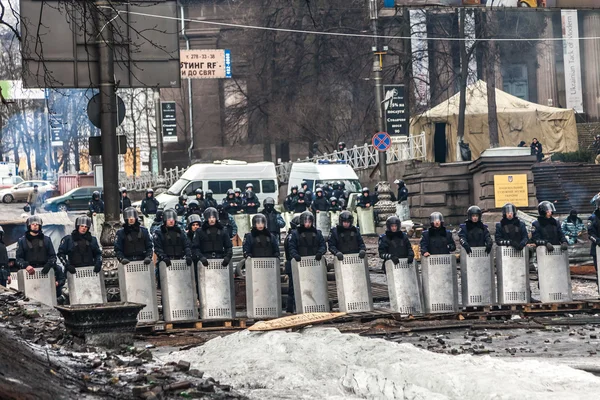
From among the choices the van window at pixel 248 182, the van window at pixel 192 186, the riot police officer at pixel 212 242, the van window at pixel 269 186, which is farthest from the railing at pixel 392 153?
the riot police officer at pixel 212 242

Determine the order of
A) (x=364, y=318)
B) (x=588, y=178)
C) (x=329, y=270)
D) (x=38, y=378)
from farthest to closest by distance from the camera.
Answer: (x=588, y=178), (x=329, y=270), (x=364, y=318), (x=38, y=378)

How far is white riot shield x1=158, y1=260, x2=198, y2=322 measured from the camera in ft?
58.3

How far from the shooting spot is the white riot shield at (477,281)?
18641 millimetres

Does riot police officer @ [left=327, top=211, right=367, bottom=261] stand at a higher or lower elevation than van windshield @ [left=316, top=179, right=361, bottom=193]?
lower

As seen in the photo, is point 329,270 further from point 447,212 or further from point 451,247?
point 447,212

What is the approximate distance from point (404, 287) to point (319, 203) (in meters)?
21.3

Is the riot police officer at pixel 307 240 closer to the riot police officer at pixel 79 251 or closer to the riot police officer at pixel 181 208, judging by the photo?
the riot police officer at pixel 79 251

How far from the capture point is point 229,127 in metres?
65.3

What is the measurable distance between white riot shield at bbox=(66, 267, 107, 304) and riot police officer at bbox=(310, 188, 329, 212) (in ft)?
69.9

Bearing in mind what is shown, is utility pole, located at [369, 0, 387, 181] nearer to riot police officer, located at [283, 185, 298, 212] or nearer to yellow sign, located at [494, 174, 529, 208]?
riot police officer, located at [283, 185, 298, 212]

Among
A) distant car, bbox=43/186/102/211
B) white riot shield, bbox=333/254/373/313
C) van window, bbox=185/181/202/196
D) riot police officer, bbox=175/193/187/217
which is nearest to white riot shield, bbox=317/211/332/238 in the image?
riot police officer, bbox=175/193/187/217

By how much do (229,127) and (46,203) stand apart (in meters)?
11.1

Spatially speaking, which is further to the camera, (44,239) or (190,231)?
(190,231)

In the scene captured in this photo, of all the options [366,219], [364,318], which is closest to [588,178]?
[366,219]
